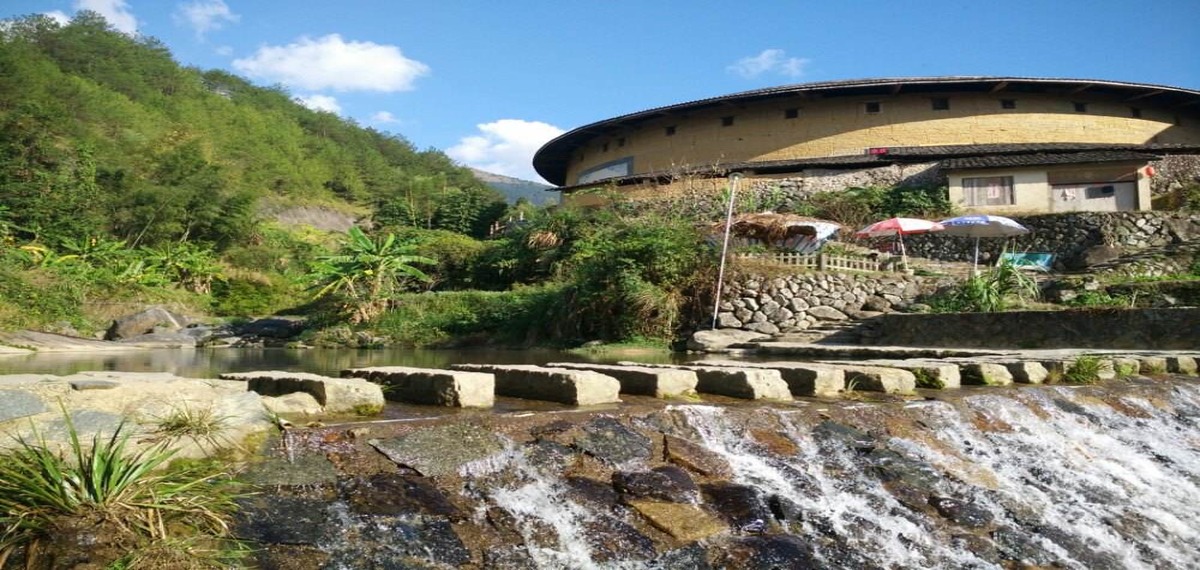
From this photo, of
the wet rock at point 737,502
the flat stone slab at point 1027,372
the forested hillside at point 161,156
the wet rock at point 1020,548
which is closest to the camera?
the wet rock at point 737,502

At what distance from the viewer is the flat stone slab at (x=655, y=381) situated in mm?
5175

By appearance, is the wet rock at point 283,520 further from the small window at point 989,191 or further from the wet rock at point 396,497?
the small window at point 989,191

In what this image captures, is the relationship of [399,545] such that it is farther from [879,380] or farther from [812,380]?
[879,380]

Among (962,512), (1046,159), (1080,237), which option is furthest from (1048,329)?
(1046,159)

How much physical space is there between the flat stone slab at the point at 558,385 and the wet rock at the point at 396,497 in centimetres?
152

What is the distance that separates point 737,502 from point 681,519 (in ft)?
1.16

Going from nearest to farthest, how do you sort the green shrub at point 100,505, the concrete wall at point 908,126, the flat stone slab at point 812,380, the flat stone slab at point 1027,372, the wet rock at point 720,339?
1. the green shrub at point 100,505
2. the flat stone slab at point 812,380
3. the flat stone slab at point 1027,372
4. the wet rock at point 720,339
5. the concrete wall at point 908,126

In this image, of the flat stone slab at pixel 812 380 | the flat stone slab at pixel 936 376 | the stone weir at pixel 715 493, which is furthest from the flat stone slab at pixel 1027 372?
the flat stone slab at pixel 812 380

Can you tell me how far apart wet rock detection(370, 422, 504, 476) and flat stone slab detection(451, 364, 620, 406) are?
1017 mm

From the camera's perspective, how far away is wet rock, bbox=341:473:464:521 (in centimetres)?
305

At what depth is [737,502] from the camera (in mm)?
3650

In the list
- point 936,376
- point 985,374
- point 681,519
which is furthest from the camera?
point 985,374

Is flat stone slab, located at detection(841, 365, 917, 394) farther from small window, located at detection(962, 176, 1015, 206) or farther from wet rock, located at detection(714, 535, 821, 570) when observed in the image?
small window, located at detection(962, 176, 1015, 206)

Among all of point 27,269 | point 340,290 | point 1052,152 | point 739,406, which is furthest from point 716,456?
point 1052,152
